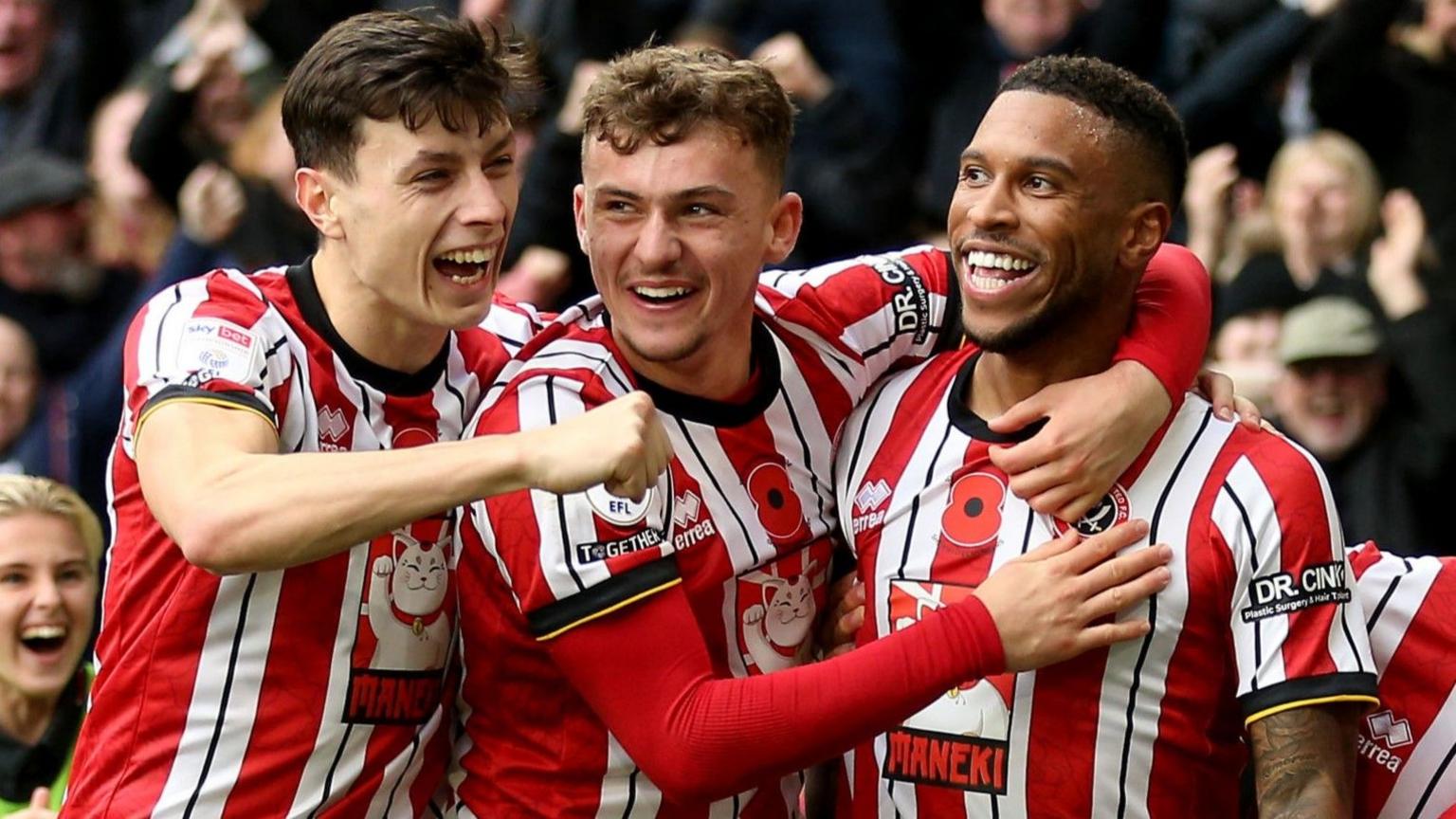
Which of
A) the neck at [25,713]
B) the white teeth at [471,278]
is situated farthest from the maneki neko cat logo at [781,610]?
the neck at [25,713]

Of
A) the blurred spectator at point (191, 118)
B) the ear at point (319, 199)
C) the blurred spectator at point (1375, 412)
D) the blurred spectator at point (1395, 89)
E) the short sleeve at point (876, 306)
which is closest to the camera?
the ear at point (319, 199)

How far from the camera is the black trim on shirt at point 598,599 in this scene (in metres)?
3.75

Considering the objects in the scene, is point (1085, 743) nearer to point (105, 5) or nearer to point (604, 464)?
point (604, 464)

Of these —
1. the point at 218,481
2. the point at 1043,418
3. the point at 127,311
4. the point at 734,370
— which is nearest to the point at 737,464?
the point at 734,370

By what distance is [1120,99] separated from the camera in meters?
3.96

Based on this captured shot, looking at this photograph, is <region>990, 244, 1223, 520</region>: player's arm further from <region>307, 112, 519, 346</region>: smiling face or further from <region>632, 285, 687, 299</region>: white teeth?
<region>307, 112, 519, 346</region>: smiling face

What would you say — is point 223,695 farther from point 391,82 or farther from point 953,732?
point 953,732

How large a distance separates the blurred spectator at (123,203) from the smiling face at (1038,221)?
500 centimetres

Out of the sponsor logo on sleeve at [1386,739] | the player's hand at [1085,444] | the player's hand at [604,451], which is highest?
the player's hand at [1085,444]

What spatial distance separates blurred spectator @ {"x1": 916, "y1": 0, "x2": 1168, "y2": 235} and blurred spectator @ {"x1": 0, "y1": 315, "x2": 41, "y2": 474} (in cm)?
282

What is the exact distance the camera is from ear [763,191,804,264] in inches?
163

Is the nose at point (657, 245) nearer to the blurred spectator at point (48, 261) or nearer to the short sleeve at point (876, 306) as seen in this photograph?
the short sleeve at point (876, 306)

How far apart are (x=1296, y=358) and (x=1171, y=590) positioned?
9.47ft

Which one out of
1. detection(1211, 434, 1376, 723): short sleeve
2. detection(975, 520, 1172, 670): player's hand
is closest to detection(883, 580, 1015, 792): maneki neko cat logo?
detection(975, 520, 1172, 670): player's hand
